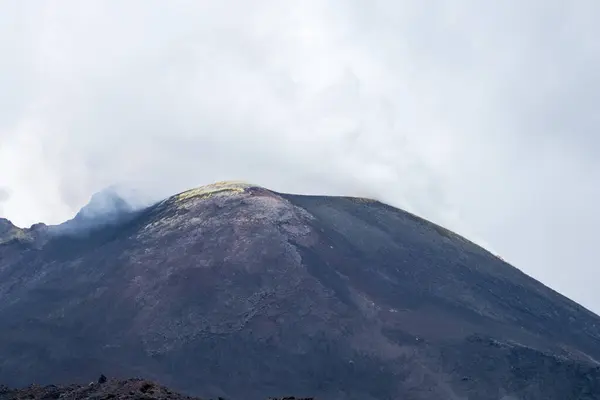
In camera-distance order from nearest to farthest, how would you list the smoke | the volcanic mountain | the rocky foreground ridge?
the rocky foreground ridge
the volcanic mountain
the smoke

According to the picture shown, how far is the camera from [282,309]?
58688 mm

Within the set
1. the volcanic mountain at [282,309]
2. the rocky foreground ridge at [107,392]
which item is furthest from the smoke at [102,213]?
the rocky foreground ridge at [107,392]

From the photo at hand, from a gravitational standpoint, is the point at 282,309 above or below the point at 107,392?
above

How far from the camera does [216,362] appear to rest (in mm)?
52344

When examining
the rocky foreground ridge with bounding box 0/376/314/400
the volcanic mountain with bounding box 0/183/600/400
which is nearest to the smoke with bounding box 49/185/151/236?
the volcanic mountain with bounding box 0/183/600/400

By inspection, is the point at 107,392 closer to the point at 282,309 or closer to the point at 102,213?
the point at 282,309

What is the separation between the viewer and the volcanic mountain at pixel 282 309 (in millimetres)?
51594

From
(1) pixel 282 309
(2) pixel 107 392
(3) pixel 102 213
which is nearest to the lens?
(2) pixel 107 392

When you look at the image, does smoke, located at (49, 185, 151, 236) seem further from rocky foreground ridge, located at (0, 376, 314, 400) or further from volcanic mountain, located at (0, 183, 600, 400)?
rocky foreground ridge, located at (0, 376, 314, 400)

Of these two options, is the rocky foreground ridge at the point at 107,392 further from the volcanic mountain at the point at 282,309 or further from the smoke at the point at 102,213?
the smoke at the point at 102,213

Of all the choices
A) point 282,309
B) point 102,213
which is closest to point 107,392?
point 282,309

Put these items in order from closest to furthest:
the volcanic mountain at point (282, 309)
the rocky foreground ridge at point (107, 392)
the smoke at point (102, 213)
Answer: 1. the rocky foreground ridge at point (107, 392)
2. the volcanic mountain at point (282, 309)
3. the smoke at point (102, 213)

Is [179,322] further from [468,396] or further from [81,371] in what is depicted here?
[468,396]

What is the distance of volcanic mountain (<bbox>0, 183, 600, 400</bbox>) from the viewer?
169 ft
